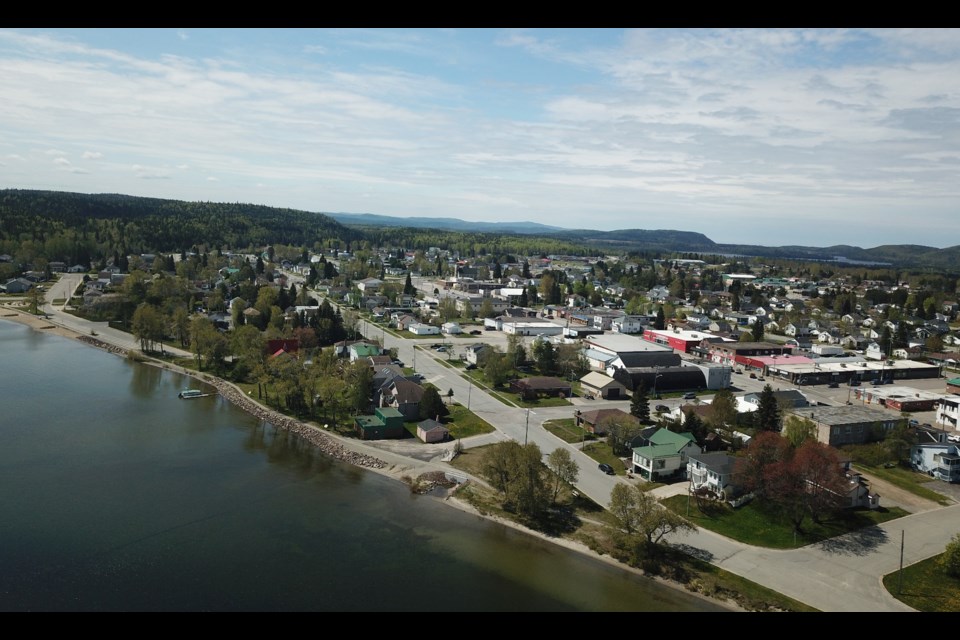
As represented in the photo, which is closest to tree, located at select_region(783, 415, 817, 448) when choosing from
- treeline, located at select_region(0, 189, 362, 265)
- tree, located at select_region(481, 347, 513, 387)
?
tree, located at select_region(481, 347, 513, 387)

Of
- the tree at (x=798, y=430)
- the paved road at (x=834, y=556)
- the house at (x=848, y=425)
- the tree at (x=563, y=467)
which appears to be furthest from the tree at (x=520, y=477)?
the house at (x=848, y=425)

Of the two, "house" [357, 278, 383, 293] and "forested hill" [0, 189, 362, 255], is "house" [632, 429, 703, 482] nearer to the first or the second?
"house" [357, 278, 383, 293]

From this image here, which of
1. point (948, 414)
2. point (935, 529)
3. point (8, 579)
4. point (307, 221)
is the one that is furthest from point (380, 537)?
point (307, 221)

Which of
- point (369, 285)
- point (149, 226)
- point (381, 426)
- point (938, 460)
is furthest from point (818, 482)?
point (149, 226)

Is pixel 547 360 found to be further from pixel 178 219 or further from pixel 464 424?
pixel 178 219

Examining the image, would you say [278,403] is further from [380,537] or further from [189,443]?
[380,537]

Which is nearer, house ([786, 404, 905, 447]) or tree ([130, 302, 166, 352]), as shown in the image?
house ([786, 404, 905, 447])

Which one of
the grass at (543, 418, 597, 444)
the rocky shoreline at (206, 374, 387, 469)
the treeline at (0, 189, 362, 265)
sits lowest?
the rocky shoreline at (206, 374, 387, 469)

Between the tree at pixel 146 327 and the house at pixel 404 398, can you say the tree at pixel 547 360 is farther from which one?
the tree at pixel 146 327
